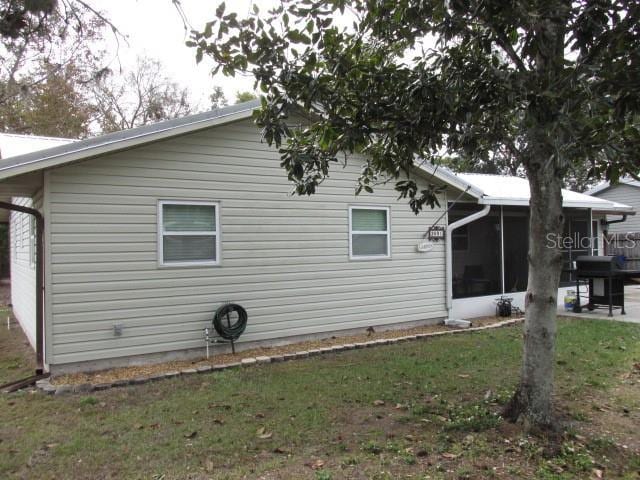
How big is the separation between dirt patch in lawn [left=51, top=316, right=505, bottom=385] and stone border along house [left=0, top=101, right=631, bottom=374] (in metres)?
0.15

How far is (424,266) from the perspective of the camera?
9.59m

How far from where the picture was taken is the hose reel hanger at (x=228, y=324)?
6.95m

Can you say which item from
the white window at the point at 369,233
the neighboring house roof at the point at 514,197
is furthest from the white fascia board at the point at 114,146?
the neighboring house roof at the point at 514,197

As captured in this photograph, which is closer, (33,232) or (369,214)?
(33,232)

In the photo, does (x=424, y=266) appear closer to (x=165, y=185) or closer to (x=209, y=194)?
(x=209, y=194)

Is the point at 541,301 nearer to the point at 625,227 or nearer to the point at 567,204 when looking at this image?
the point at 567,204

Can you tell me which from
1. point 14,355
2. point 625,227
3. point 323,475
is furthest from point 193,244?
point 625,227

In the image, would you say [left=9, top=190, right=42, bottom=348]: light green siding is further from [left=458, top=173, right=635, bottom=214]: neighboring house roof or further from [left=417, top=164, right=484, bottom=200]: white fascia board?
[left=458, top=173, right=635, bottom=214]: neighboring house roof

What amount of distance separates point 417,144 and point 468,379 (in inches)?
122

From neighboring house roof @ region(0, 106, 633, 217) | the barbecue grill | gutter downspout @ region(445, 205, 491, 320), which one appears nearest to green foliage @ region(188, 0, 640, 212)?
neighboring house roof @ region(0, 106, 633, 217)

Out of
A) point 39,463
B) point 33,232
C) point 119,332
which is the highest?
point 33,232

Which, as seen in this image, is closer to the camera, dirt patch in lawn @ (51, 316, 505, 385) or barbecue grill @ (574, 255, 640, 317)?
dirt patch in lawn @ (51, 316, 505, 385)

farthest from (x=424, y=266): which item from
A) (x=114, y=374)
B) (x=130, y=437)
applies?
(x=130, y=437)

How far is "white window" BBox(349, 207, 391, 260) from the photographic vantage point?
8742 mm
